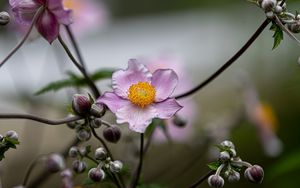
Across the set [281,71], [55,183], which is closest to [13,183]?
[55,183]

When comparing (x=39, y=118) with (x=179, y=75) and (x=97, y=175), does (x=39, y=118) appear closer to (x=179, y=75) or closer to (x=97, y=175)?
(x=97, y=175)

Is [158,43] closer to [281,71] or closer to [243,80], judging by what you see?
[281,71]

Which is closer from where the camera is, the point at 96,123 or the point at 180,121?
the point at 96,123

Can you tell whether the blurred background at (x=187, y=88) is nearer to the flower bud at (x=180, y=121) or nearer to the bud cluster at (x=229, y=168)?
the flower bud at (x=180, y=121)

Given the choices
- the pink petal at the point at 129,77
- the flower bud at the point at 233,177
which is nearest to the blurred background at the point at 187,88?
the pink petal at the point at 129,77

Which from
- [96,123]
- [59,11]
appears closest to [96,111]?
[96,123]

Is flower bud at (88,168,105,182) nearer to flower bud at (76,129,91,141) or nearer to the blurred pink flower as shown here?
flower bud at (76,129,91,141)

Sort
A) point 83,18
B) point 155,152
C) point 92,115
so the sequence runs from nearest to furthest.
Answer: point 92,115 < point 83,18 < point 155,152
